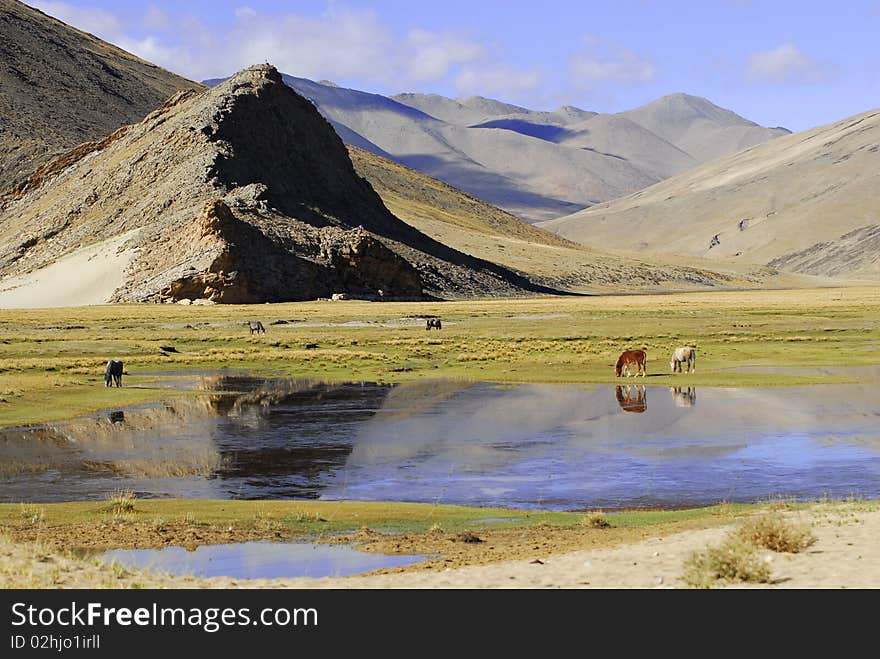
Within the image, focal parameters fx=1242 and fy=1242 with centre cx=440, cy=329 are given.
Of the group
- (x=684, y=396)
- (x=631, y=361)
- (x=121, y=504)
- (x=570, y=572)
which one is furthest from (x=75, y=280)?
(x=570, y=572)

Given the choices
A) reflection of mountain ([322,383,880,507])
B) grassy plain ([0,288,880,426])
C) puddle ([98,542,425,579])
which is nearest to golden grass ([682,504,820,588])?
puddle ([98,542,425,579])

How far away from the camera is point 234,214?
124688 mm

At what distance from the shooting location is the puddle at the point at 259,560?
50.6 ft

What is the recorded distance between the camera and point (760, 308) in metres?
99.5

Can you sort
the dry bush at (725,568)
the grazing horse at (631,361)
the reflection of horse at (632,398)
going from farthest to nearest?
the grazing horse at (631,361), the reflection of horse at (632,398), the dry bush at (725,568)

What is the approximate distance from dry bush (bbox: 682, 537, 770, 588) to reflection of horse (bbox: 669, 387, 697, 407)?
76.3ft

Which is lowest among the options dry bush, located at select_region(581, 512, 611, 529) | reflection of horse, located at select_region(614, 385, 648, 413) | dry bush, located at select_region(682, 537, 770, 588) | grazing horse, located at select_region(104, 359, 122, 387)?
dry bush, located at select_region(581, 512, 611, 529)

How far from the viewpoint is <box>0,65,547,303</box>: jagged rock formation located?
115688mm

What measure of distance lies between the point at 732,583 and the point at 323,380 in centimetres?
3382

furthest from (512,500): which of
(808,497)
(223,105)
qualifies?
(223,105)

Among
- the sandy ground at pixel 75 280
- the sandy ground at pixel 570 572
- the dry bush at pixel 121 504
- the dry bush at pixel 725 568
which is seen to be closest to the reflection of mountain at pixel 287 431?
the dry bush at pixel 121 504

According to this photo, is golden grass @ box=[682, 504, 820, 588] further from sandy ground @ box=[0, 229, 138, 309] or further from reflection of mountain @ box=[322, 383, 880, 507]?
sandy ground @ box=[0, 229, 138, 309]

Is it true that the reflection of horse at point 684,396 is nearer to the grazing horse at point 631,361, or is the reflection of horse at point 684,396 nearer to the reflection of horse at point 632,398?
the reflection of horse at point 632,398

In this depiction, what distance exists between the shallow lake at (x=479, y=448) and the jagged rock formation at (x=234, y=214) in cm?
7592
